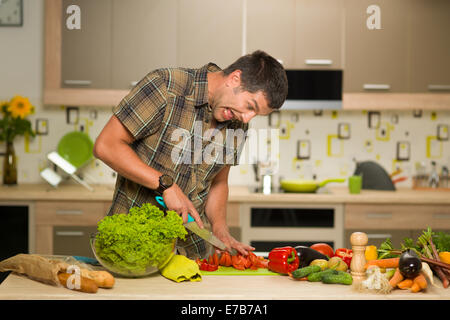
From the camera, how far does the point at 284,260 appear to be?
5.96 ft

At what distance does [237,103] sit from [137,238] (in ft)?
2.06

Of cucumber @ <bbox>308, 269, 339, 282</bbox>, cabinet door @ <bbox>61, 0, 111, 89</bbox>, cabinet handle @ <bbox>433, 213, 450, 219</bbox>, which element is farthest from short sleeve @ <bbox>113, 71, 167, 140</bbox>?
cabinet handle @ <bbox>433, 213, 450, 219</bbox>

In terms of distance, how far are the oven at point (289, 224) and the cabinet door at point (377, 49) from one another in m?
0.87

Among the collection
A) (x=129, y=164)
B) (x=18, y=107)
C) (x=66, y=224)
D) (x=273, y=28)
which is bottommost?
(x=66, y=224)

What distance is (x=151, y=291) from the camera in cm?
161

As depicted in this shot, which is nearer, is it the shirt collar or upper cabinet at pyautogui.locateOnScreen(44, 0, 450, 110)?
the shirt collar

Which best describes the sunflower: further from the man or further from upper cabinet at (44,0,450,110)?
the man

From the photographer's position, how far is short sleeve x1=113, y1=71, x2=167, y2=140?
204cm

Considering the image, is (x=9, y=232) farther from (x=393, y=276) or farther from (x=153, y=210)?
(x=393, y=276)

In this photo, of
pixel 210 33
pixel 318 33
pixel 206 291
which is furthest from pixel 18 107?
pixel 206 291

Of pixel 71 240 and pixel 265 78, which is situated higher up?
pixel 265 78

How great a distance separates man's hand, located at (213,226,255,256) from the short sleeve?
1.55ft

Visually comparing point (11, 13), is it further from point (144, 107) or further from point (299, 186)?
point (144, 107)

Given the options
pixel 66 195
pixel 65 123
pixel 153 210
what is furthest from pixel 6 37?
pixel 153 210
